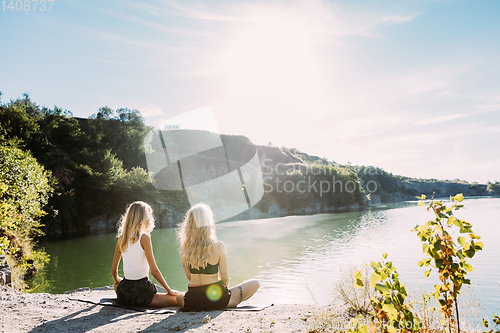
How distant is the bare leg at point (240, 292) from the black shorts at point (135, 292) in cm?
119

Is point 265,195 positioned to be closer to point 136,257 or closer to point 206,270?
point 136,257

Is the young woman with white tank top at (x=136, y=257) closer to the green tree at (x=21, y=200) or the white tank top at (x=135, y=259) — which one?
the white tank top at (x=135, y=259)

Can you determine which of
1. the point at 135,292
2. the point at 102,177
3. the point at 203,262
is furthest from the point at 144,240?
the point at 102,177

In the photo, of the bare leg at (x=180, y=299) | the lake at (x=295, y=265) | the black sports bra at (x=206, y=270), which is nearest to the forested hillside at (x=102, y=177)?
the lake at (x=295, y=265)

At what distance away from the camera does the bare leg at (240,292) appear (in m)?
4.09

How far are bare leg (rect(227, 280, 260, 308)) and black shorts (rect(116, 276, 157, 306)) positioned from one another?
3.89ft

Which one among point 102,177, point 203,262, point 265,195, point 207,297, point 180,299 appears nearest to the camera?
point 203,262

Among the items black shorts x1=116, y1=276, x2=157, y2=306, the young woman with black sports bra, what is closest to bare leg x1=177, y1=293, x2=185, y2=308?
the young woman with black sports bra

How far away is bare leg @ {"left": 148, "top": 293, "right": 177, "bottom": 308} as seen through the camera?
4.21m

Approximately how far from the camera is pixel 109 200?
90.1ft

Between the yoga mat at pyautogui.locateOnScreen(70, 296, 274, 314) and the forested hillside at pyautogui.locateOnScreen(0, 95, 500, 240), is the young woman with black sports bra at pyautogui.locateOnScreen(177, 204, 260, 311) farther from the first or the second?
the forested hillside at pyautogui.locateOnScreen(0, 95, 500, 240)

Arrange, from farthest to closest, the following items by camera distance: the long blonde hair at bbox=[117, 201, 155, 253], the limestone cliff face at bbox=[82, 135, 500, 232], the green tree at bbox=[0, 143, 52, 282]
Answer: the limestone cliff face at bbox=[82, 135, 500, 232] < the green tree at bbox=[0, 143, 52, 282] < the long blonde hair at bbox=[117, 201, 155, 253]

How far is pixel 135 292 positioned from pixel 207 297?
1.09 meters

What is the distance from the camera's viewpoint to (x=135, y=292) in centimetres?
411
